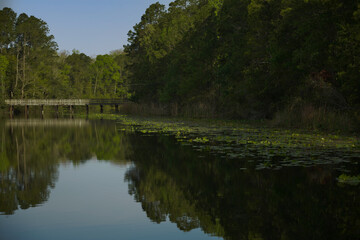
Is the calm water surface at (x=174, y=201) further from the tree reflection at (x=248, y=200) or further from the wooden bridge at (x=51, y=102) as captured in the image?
the wooden bridge at (x=51, y=102)

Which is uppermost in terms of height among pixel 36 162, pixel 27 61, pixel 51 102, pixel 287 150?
pixel 27 61

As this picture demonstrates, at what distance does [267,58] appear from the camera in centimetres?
3362

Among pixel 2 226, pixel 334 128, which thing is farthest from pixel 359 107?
pixel 2 226

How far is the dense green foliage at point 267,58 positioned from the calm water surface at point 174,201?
12854 mm

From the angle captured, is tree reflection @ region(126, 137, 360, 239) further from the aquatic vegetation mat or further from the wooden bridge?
the wooden bridge

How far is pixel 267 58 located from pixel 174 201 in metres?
26.6

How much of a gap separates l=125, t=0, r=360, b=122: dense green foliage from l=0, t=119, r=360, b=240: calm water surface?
42.2 feet

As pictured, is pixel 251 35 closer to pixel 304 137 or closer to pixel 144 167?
pixel 304 137

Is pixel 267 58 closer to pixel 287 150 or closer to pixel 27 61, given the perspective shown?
pixel 287 150

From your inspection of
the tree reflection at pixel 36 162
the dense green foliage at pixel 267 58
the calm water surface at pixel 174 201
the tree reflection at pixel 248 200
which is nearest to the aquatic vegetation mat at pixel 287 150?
the calm water surface at pixel 174 201

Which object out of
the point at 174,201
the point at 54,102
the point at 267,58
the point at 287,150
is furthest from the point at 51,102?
the point at 174,201

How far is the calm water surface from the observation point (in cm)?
683

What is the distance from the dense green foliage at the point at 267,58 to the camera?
23.4 m

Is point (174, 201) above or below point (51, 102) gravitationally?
below
